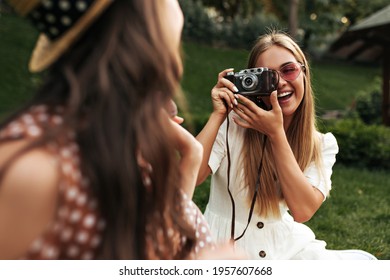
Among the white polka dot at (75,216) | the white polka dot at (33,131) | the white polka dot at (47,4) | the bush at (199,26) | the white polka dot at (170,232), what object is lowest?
the bush at (199,26)

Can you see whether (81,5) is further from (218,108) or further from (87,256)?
(218,108)

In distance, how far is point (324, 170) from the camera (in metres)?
1.92

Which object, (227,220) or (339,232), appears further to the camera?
(339,232)

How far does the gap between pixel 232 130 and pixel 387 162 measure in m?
4.59

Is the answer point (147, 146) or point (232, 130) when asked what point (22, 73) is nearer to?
point (232, 130)

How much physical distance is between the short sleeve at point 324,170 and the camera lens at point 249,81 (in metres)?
0.41

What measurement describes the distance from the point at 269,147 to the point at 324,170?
0.23 metres

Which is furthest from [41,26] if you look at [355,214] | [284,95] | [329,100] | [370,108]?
[329,100]

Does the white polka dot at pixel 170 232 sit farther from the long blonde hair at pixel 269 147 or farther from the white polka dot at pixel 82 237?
the long blonde hair at pixel 269 147

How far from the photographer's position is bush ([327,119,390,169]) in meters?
6.08

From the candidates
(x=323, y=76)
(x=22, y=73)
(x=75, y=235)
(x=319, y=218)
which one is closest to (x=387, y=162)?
A: (x=319, y=218)

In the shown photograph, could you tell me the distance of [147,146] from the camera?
0.80 metres

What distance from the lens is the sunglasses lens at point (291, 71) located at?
6.08 ft

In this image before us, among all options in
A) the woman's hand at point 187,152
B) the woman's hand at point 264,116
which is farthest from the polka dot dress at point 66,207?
the woman's hand at point 264,116
